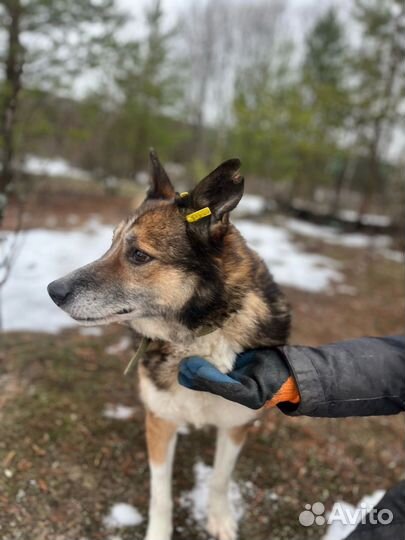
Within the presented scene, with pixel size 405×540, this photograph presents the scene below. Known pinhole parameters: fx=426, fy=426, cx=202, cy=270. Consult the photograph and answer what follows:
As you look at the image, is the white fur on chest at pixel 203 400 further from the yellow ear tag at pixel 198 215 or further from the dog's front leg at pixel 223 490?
the yellow ear tag at pixel 198 215

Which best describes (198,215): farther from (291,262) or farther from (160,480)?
(291,262)

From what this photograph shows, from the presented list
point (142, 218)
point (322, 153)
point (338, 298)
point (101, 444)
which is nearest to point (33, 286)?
point (101, 444)

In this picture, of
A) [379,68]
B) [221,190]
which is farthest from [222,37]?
[221,190]

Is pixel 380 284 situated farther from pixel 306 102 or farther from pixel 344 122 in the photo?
pixel 306 102

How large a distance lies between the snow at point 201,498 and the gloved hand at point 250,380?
113cm

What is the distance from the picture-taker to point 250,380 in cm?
198

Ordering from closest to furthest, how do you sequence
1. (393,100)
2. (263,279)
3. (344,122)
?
(263,279) → (393,100) → (344,122)

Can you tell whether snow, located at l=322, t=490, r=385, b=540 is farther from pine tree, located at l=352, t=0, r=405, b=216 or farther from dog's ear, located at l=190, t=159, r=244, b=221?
pine tree, located at l=352, t=0, r=405, b=216

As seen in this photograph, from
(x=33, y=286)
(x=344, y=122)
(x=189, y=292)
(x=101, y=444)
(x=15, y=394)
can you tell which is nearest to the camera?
(x=189, y=292)

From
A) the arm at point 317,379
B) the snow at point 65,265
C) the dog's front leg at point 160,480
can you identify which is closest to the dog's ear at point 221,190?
the arm at point 317,379

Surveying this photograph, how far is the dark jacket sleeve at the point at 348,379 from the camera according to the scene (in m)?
2.00

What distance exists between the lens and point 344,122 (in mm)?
13562

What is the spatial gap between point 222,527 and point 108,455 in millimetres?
928

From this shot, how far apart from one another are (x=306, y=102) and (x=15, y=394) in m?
14.4
